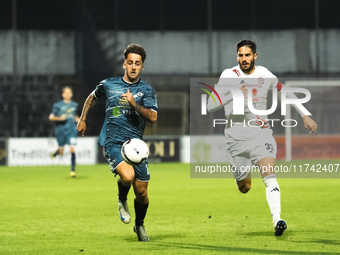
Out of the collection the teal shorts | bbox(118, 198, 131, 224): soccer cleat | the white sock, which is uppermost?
the teal shorts

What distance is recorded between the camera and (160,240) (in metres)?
6.19

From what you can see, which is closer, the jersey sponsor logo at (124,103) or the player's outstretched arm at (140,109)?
the player's outstretched arm at (140,109)

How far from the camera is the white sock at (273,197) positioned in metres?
6.32

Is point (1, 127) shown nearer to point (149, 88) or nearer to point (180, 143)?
point (180, 143)

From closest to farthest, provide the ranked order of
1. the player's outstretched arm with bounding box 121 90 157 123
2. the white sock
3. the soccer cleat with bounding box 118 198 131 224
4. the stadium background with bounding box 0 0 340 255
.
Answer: the player's outstretched arm with bounding box 121 90 157 123 < the white sock < the soccer cleat with bounding box 118 198 131 224 < the stadium background with bounding box 0 0 340 255

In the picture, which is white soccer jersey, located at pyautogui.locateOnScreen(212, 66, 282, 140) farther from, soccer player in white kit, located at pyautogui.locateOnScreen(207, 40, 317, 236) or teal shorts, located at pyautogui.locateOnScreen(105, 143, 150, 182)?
teal shorts, located at pyautogui.locateOnScreen(105, 143, 150, 182)

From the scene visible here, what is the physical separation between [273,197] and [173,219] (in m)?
1.76

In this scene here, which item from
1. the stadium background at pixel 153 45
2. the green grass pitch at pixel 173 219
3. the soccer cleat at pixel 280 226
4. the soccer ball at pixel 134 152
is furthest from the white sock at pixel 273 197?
the stadium background at pixel 153 45

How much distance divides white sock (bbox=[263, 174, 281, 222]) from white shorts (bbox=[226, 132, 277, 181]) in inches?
10.8

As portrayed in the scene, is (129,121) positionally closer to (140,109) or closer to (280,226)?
(140,109)

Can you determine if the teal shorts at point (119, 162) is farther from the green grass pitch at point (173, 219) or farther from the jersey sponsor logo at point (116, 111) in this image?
the green grass pitch at point (173, 219)

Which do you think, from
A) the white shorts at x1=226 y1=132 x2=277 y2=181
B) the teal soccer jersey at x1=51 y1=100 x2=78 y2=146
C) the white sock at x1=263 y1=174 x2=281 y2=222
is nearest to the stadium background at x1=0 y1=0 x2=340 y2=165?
the teal soccer jersey at x1=51 y1=100 x2=78 y2=146

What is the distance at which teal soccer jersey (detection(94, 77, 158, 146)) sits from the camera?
6.09 meters
